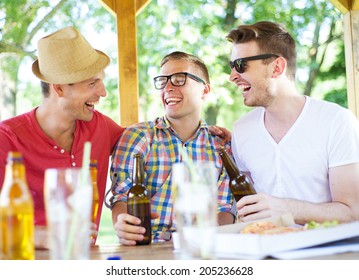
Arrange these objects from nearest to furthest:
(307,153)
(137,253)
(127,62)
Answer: (137,253)
(307,153)
(127,62)

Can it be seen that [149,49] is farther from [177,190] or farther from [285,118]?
[177,190]

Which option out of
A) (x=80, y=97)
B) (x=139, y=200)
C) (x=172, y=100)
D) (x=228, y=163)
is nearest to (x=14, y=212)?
(x=139, y=200)

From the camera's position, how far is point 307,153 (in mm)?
2695

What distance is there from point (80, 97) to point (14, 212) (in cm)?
153

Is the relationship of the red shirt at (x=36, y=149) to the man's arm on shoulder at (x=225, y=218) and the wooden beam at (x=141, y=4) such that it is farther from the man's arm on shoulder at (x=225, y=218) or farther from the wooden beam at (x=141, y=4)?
the wooden beam at (x=141, y=4)

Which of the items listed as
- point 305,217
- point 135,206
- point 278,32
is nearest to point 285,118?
point 278,32

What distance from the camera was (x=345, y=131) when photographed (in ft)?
8.60

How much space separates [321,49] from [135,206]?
29.7 feet

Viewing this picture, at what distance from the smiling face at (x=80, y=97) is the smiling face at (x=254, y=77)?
71cm

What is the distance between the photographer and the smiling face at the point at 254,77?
288 cm

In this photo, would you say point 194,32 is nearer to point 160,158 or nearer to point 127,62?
point 127,62

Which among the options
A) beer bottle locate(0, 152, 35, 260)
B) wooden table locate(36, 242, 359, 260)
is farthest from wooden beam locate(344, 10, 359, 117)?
beer bottle locate(0, 152, 35, 260)

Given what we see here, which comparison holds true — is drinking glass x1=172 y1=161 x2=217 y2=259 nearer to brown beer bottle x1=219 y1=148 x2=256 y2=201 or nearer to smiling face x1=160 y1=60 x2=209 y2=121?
brown beer bottle x1=219 y1=148 x2=256 y2=201

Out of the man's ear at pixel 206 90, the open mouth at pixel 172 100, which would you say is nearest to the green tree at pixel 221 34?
the man's ear at pixel 206 90
